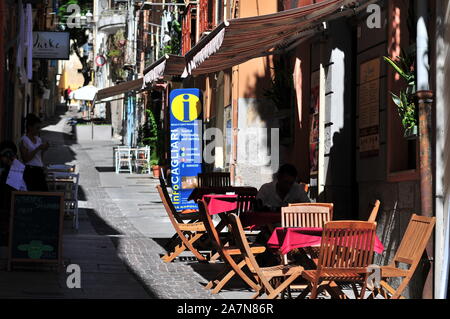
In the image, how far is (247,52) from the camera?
14.1 m

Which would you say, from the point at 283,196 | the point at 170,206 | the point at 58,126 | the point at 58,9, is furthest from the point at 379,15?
the point at 58,9

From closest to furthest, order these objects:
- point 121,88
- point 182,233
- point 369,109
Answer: point 369,109 → point 182,233 → point 121,88

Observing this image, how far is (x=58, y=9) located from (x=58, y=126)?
11.5m

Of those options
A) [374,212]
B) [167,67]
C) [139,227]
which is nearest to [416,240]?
[374,212]

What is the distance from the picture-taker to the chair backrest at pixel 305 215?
10.8 m

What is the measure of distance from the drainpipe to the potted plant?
1.42ft

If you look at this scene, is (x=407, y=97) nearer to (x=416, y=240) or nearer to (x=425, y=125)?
(x=425, y=125)

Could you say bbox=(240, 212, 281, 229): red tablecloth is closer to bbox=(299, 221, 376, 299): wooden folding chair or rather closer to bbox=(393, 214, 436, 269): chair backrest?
bbox=(393, 214, 436, 269): chair backrest

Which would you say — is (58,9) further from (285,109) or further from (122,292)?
(122,292)

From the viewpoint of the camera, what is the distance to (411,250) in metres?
9.29

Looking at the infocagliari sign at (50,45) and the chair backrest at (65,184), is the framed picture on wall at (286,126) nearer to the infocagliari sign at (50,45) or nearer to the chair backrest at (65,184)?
the chair backrest at (65,184)

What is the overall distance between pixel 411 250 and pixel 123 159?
2417 cm

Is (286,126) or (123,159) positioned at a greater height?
(286,126)

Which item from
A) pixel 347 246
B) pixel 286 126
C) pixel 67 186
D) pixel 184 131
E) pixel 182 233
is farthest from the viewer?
pixel 184 131
